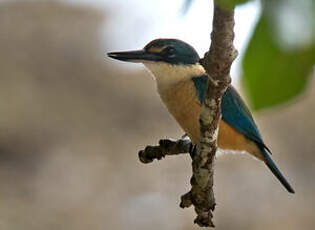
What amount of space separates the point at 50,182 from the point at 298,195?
277 cm

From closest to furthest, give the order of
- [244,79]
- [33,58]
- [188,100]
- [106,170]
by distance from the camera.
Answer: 1. [244,79]
2. [188,100]
3. [106,170]
4. [33,58]

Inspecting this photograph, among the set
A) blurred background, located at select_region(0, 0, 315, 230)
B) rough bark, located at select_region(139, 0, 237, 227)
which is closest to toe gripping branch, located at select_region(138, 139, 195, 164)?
Answer: rough bark, located at select_region(139, 0, 237, 227)

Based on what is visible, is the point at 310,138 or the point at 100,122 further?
the point at 100,122

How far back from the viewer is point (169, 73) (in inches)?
98.4

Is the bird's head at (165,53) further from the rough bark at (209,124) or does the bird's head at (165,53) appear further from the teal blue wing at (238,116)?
the rough bark at (209,124)

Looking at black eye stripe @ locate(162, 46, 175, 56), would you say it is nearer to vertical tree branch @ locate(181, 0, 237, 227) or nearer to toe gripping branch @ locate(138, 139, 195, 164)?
toe gripping branch @ locate(138, 139, 195, 164)

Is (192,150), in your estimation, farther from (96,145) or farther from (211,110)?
(96,145)

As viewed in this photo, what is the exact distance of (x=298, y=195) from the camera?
786 cm

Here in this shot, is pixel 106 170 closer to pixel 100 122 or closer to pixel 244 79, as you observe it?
pixel 100 122

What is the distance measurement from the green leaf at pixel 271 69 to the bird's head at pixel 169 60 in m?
2.01

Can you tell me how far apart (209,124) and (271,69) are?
1.02 meters

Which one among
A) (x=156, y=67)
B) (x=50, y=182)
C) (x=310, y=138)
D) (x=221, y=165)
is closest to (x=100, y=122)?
(x=50, y=182)

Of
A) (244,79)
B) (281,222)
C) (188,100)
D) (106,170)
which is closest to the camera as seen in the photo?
(244,79)

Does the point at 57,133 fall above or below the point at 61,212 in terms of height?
above
